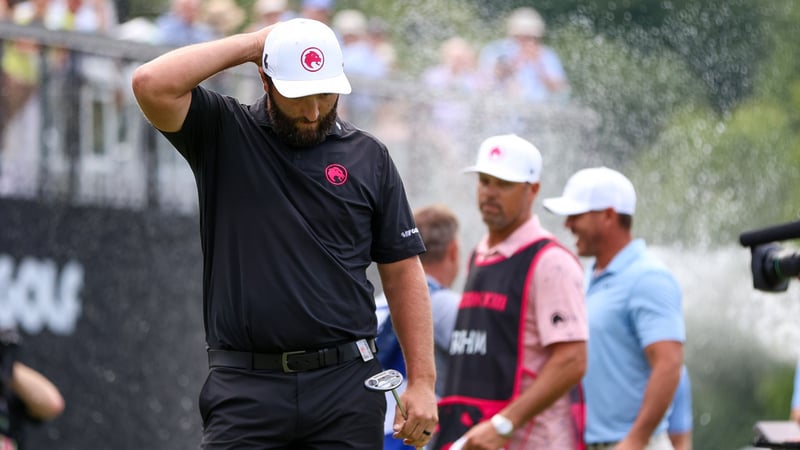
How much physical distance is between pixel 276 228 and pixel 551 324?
5.30 feet

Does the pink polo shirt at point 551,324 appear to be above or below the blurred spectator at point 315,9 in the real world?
below

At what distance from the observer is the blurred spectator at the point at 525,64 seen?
1330 centimetres

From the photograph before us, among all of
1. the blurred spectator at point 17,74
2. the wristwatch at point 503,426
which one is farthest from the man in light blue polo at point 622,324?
the blurred spectator at point 17,74

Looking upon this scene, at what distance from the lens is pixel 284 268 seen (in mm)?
4445

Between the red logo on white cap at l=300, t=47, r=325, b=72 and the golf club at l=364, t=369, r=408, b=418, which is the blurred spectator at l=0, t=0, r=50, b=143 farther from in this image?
the golf club at l=364, t=369, r=408, b=418

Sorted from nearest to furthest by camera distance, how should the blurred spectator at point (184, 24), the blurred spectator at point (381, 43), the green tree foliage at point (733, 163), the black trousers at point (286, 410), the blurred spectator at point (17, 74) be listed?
the black trousers at point (286, 410)
the blurred spectator at point (17, 74)
the blurred spectator at point (184, 24)
the blurred spectator at point (381, 43)
the green tree foliage at point (733, 163)

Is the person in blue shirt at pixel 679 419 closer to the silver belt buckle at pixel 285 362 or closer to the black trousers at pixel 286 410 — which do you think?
the black trousers at pixel 286 410

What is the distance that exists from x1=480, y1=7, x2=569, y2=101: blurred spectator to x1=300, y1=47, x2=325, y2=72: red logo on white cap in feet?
28.7

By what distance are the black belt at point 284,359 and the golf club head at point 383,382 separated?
0.10 metres

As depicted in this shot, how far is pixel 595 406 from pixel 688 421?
1095 mm

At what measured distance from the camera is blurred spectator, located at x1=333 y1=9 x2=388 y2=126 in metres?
11.7

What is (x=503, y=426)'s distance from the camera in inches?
221

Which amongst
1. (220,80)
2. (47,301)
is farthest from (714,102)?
(47,301)

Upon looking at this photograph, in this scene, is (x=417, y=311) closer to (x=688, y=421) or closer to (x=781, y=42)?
(x=688, y=421)
